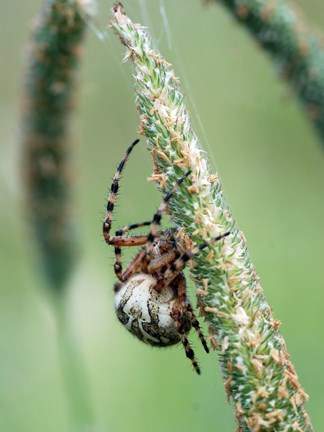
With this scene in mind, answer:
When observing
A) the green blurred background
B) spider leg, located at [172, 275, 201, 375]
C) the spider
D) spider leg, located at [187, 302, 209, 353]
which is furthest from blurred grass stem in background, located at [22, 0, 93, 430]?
spider leg, located at [187, 302, 209, 353]

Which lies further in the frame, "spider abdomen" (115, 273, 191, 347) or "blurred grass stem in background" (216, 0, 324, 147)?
"blurred grass stem in background" (216, 0, 324, 147)

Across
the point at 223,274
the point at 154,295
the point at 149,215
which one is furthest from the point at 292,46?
the point at 149,215

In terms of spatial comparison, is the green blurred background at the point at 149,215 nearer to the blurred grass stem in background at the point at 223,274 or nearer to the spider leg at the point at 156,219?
the spider leg at the point at 156,219

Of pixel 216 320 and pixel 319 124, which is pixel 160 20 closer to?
pixel 319 124

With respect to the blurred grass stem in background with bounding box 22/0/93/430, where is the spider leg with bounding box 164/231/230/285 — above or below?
below

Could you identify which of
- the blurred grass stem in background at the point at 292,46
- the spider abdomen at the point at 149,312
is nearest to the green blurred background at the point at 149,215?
the blurred grass stem in background at the point at 292,46

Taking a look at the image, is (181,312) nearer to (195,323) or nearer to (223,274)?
(195,323)

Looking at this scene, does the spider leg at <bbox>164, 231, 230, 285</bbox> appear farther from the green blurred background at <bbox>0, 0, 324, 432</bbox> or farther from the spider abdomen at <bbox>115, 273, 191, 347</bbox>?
the green blurred background at <bbox>0, 0, 324, 432</bbox>
